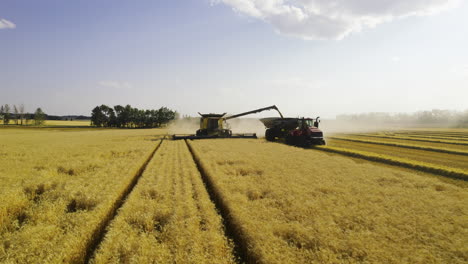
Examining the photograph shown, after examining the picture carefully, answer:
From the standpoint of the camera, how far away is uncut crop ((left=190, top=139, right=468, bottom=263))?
3906 millimetres

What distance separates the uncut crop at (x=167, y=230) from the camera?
380cm

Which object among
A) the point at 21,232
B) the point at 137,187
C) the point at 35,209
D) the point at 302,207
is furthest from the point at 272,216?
the point at 35,209

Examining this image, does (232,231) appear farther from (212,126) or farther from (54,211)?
(212,126)

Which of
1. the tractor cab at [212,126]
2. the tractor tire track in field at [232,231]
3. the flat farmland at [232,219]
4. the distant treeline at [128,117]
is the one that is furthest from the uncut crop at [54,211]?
the distant treeline at [128,117]

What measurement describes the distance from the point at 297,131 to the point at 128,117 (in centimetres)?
8333

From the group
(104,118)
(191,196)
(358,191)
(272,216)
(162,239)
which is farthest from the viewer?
(104,118)

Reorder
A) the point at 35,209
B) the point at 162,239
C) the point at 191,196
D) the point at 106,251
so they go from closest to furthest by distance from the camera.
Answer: the point at 106,251
the point at 162,239
the point at 35,209
the point at 191,196

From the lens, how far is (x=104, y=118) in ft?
290

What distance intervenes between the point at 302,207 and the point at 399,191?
3.93 m

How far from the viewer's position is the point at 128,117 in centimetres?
8906

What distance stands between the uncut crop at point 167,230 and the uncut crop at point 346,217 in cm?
55

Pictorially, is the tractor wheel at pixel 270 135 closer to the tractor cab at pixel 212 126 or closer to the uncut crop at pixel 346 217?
the tractor cab at pixel 212 126

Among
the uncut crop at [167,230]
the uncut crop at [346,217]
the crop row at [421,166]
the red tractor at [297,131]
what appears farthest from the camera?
the red tractor at [297,131]

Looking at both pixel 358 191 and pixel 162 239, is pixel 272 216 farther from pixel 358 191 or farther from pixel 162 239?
pixel 358 191
